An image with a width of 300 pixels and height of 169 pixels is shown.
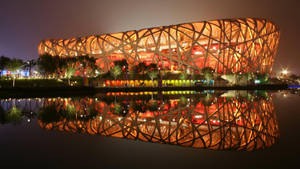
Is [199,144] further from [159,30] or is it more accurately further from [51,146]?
[159,30]

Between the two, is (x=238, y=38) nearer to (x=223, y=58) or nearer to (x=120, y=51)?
(x=223, y=58)

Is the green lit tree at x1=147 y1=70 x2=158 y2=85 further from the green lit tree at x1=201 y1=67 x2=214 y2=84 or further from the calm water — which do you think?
the calm water

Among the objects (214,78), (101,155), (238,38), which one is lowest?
(101,155)

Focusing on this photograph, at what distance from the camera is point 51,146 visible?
6.16 m

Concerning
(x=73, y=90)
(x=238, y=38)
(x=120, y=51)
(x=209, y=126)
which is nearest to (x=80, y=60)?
(x=73, y=90)

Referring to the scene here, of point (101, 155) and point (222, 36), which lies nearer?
point (101, 155)

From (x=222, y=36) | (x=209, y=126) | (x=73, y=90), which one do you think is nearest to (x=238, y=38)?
(x=222, y=36)

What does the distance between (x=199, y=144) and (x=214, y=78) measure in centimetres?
6386

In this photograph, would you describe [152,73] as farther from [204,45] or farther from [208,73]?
[204,45]

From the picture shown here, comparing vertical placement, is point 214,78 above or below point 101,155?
above

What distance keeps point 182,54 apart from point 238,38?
16.3 metres

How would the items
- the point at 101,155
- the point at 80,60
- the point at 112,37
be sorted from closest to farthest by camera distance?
the point at 101,155
the point at 80,60
the point at 112,37

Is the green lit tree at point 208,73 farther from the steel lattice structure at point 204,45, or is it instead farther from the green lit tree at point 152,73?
the green lit tree at point 152,73

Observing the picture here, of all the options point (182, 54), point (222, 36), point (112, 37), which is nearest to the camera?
point (222, 36)
